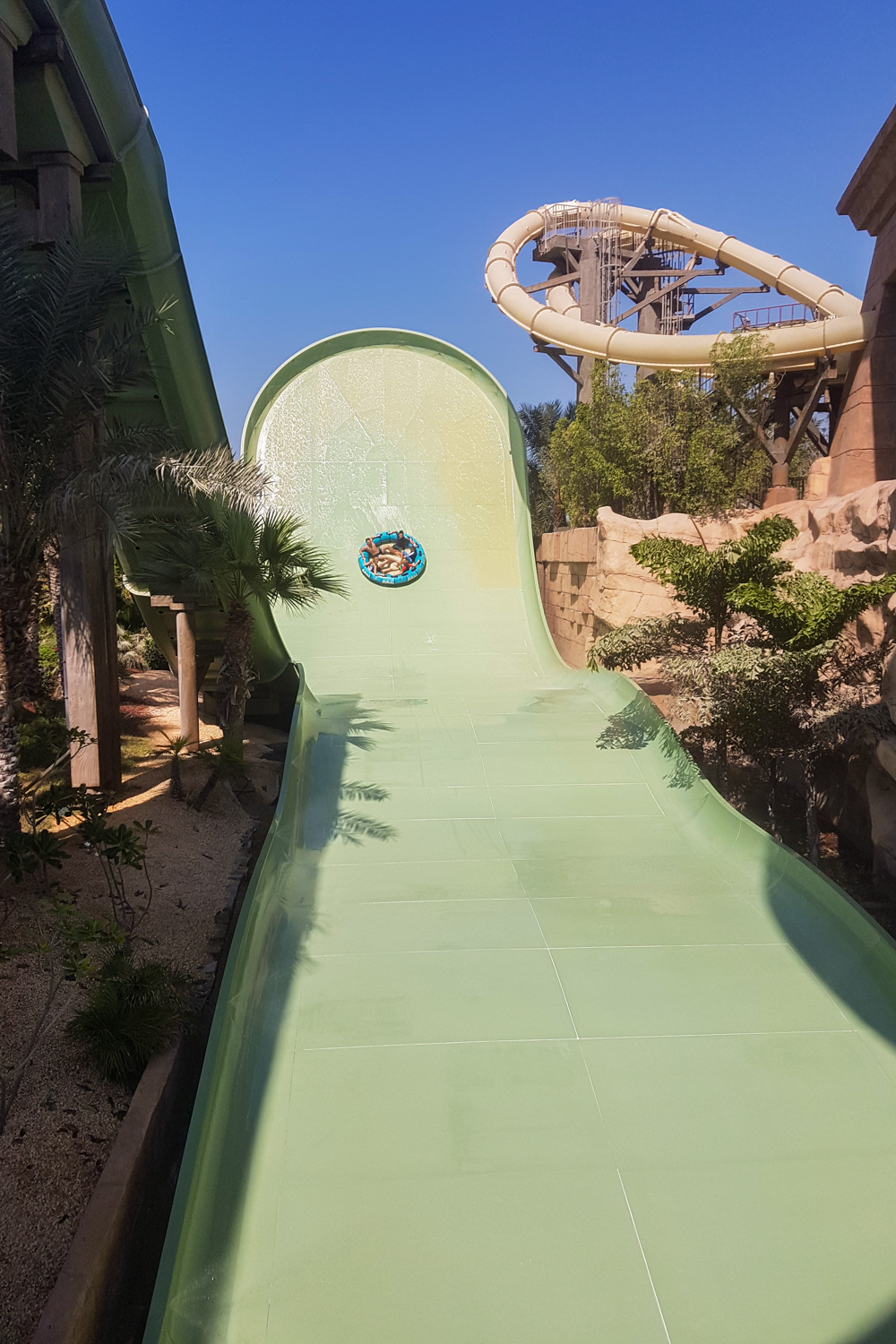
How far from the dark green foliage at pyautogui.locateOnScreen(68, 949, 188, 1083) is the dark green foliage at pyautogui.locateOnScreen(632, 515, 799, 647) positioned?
450 centimetres

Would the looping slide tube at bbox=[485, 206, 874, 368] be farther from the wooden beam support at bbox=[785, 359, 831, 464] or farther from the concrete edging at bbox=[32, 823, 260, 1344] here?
the concrete edging at bbox=[32, 823, 260, 1344]

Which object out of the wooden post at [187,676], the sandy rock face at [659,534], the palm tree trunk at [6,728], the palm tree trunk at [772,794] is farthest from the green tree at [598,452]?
the palm tree trunk at [6,728]

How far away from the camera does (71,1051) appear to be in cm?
430

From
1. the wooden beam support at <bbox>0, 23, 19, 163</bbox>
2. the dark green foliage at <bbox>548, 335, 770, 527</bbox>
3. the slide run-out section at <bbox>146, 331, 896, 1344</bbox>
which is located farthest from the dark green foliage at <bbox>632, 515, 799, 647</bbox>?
the dark green foliage at <bbox>548, 335, 770, 527</bbox>

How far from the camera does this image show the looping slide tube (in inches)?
599

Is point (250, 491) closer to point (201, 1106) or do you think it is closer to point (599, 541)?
point (201, 1106)

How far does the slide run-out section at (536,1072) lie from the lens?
302 cm

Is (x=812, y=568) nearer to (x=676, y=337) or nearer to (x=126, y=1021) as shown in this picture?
(x=126, y=1021)

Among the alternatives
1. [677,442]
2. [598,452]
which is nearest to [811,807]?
[677,442]

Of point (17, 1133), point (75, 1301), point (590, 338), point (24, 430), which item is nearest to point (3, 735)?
point (24, 430)

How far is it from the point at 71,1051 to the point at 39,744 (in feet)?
14.0

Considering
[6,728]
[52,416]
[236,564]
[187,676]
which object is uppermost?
[52,416]

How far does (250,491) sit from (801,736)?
423 cm

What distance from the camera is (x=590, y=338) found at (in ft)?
57.8
